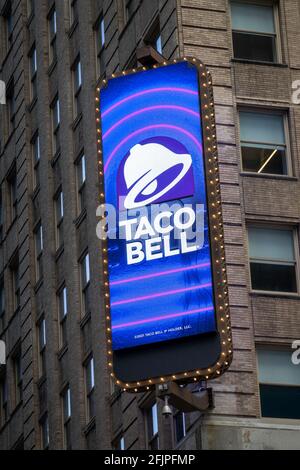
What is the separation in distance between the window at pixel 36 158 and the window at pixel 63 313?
6911 mm

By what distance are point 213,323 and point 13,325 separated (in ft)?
81.3

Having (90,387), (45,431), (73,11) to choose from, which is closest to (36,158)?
(73,11)

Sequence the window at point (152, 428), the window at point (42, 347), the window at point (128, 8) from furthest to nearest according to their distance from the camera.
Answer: the window at point (42, 347) → the window at point (128, 8) → the window at point (152, 428)

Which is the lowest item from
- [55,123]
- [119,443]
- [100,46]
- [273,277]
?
[119,443]

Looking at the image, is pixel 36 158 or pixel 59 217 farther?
pixel 36 158

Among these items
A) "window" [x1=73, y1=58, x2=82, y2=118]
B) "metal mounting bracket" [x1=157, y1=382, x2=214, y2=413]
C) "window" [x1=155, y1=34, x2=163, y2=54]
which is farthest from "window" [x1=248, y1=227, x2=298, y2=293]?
"window" [x1=73, y1=58, x2=82, y2=118]

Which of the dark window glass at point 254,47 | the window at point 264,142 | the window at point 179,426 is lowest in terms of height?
the window at point 179,426

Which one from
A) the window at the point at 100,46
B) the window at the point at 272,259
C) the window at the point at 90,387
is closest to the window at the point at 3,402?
the window at the point at 90,387

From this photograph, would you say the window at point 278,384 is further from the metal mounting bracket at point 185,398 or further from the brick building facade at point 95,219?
the metal mounting bracket at point 185,398

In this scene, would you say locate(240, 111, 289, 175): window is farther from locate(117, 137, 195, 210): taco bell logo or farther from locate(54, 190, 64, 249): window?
locate(54, 190, 64, 249): window

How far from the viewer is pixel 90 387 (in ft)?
190

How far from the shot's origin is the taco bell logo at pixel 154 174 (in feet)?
156

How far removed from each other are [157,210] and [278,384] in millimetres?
6141

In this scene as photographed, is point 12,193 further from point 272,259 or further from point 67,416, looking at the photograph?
point 272,259
